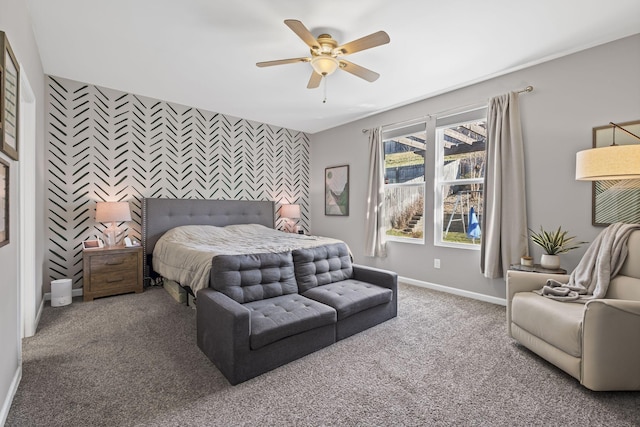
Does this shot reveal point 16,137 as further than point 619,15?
No

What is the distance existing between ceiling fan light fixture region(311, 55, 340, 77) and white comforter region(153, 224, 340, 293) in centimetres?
177

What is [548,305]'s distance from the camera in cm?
220

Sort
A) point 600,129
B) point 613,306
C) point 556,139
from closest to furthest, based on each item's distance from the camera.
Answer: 1. point 613,306
2. point 600,129
3. point 556,139

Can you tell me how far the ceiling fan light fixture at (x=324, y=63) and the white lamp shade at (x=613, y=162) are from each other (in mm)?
2241

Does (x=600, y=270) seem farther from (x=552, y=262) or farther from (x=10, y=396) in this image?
(x=10, y=396)

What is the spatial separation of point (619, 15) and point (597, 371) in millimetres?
2777

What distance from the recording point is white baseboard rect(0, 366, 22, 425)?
5.15 ft

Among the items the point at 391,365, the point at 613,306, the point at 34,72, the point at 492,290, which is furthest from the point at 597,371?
the point at 34,72

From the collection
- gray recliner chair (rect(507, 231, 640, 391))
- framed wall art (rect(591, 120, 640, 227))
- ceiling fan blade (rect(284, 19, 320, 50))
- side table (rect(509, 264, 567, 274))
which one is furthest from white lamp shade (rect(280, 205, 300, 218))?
framed wall art (rect(591, 120, 640, 227))

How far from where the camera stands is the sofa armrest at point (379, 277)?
121 inches

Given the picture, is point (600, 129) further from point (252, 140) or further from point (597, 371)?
point (252, 140)

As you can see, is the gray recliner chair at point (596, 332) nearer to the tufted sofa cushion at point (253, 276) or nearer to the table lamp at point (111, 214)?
the tufted sofa cushion at point (253, 276)

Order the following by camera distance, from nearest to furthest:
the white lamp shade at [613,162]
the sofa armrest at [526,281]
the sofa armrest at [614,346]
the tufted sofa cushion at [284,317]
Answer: the sofa armrest at [614,346]
the tufted sofa cushion at [284,317]
the white lamp shade at [613,162]
the sofa armrest at [526,281]

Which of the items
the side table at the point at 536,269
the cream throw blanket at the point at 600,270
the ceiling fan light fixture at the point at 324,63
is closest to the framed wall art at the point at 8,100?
the ceiling fan light fixture at the point at 324,63
